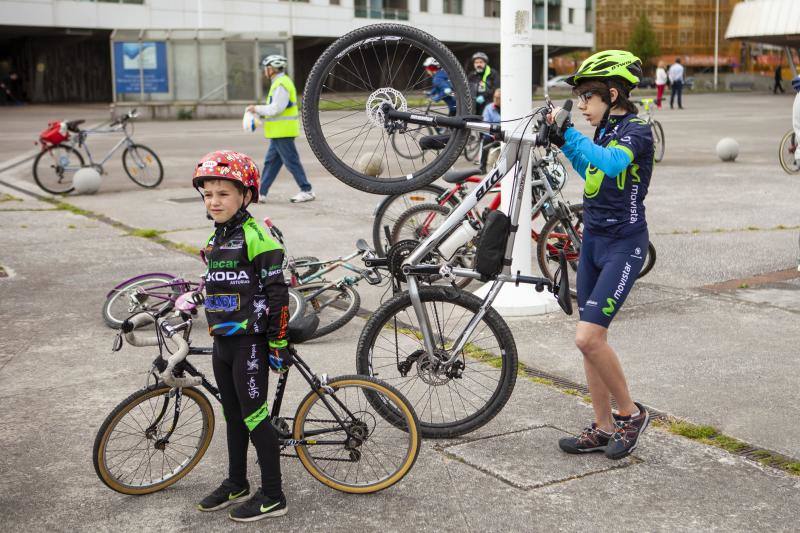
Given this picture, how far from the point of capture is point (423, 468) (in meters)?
4.49

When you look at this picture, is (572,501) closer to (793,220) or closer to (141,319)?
(141,319)

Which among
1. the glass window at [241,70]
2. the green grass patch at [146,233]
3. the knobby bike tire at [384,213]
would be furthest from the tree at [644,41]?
the knobby bike tire at [384,213]

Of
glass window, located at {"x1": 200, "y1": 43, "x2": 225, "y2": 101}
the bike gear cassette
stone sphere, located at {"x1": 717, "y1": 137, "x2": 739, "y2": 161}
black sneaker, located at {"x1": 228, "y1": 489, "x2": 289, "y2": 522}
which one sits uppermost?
glass window, located at {"x1": 200, "y1": 43, "x2": 225, "y2": 101}

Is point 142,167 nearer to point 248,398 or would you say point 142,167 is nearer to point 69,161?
point 69,161

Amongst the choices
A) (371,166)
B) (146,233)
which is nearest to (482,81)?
(146,233)

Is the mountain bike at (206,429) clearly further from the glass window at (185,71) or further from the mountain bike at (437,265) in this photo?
the glass window at (185,71)

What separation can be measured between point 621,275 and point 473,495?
1218 millimetres

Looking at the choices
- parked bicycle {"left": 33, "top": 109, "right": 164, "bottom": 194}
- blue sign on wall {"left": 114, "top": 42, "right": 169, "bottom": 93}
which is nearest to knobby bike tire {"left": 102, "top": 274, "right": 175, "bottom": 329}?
parked bicycle {"left": 33, "top": 109, "right": 164, "bottom": 194}

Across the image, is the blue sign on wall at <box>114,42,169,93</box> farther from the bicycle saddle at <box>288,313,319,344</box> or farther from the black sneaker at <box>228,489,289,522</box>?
the black sneaker at <box>228,489,289,522</box>

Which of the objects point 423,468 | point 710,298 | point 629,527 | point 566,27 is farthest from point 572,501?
point 566,27

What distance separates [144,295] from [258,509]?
3376mm

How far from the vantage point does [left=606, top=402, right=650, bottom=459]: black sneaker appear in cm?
455

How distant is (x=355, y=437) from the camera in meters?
4.23

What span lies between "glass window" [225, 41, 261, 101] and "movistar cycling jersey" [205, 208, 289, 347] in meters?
32.9
